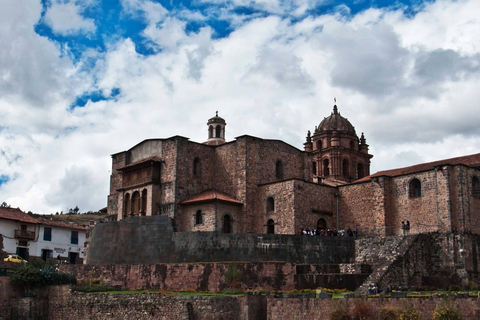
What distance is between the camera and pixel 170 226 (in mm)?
33812

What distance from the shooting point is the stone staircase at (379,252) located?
28719 mm

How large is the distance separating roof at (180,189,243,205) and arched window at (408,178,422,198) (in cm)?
1083

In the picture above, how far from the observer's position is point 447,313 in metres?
18.6

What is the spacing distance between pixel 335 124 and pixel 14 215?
29.4 meters

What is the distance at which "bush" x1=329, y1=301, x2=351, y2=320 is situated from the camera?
20734 mm

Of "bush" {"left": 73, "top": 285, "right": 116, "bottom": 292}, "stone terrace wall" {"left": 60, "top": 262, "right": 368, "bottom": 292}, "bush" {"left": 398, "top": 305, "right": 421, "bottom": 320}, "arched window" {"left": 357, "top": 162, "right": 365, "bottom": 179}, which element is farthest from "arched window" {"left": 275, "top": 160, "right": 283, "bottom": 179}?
"bush" {"left": 398, "top": 305, "right": 421, "bottom": 320}

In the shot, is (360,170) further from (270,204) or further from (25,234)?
(25,234)

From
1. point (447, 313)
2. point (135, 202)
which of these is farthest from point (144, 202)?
point (447, 313)

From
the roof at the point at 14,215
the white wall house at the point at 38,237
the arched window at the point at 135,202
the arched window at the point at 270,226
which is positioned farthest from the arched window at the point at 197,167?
the roof at the point at 14,215

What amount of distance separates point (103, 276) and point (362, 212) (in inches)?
667

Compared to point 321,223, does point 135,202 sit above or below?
above

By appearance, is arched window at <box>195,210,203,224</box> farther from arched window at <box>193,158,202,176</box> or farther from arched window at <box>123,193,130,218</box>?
arched window at <box>123,193,130,218</box>

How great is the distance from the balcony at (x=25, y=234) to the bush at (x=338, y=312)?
3107 centimetres

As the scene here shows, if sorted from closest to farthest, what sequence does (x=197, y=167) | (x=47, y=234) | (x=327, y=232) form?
(x=327, y=232)
(x=197, y=167)
(x=47, y=234)
